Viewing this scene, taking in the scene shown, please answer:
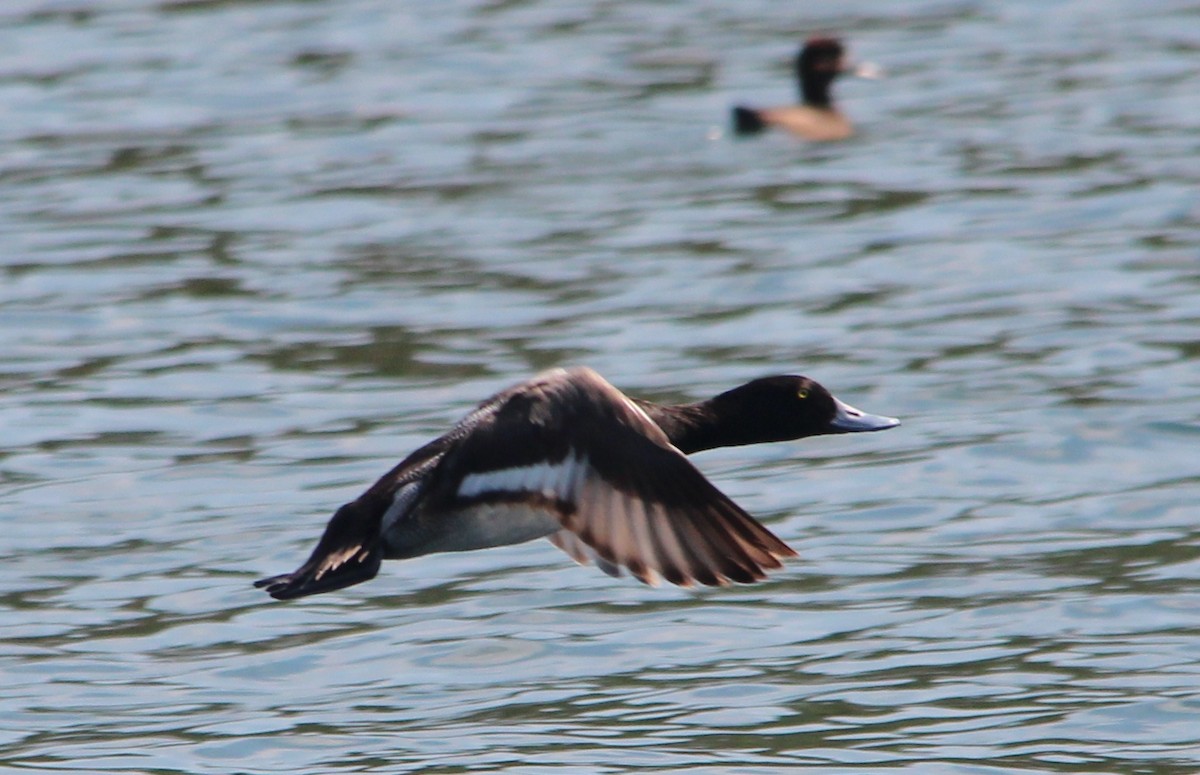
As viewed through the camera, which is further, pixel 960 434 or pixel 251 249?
pixel 251 249

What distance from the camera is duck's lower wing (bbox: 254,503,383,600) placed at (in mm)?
6754

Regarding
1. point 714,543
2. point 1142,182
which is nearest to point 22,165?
point 1142,182

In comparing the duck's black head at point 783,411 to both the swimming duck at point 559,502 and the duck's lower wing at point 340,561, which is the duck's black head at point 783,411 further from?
the duck's lower wing at point 340,561

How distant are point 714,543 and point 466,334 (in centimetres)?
623

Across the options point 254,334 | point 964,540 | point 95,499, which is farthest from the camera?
point 254,334

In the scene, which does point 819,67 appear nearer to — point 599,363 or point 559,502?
point 599,363

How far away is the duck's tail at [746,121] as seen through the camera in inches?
690

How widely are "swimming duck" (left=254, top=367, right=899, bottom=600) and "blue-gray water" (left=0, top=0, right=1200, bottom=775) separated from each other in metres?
0.80

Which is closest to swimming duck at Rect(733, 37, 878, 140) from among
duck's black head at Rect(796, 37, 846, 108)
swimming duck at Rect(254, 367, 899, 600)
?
duck's black head at Rect(796, 37, 846, 108)

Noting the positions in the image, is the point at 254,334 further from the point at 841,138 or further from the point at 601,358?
the point at 841,138

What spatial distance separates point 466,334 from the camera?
1273cm

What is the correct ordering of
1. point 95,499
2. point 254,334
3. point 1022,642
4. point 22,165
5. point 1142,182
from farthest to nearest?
point 22,165 → point 1142,182 → point 254,334 → point 95,499 → point 1022,642

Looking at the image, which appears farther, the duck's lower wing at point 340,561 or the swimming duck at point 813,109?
the swimming duck at point 813,109

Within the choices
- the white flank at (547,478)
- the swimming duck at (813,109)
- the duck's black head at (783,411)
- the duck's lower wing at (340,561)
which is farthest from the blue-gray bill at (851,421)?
the swimming duck at (813,109)
